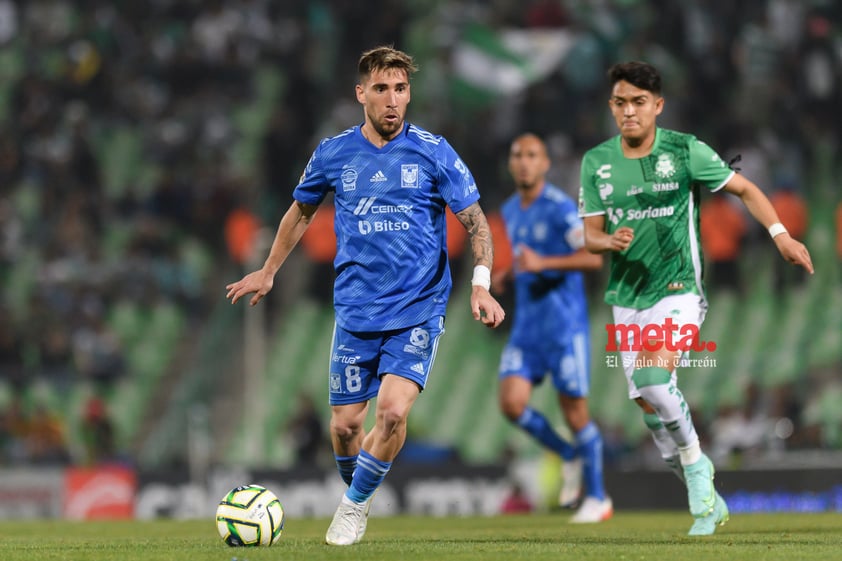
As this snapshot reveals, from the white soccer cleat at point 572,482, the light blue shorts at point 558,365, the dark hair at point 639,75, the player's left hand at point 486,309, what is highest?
the dark hair at point 639,75

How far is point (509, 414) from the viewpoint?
12.6 metres

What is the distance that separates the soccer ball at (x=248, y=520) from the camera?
822 cm

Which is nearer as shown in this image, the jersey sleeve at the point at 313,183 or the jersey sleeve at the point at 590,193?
the jersey sleeve at the point at 313,183

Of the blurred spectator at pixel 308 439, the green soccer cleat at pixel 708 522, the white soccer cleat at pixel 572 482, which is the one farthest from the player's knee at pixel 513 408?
the blurred spectator at pixel 308 439

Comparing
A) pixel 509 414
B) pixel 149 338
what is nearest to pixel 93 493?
pixel 149 338

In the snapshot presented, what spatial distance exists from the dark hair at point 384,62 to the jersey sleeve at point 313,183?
1.88 feet

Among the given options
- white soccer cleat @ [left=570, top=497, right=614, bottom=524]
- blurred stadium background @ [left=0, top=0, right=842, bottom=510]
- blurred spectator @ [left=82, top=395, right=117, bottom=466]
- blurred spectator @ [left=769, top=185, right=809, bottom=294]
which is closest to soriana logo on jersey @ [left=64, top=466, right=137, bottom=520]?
blurred stadium background @ [left=0, top=0, right=842, bottom=510]

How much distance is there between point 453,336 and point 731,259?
15.6 feet

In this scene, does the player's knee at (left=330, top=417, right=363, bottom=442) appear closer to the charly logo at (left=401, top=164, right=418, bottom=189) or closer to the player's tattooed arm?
the player's tattooed arm

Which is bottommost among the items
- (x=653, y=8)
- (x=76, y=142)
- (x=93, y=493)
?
(x=93, y=493)

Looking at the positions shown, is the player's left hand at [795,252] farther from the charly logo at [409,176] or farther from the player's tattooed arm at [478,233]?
the charly logo at [409,176]

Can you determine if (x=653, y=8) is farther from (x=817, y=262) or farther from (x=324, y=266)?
(x=324, y=266)

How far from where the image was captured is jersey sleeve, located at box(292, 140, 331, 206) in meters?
8.77

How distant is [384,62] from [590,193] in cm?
194
